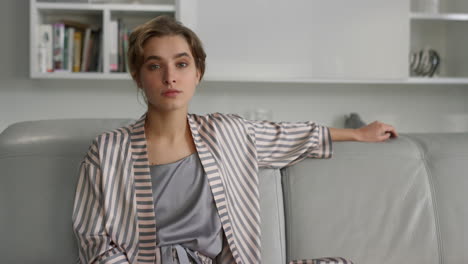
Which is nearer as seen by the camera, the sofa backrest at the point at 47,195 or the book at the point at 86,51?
the sofa backrest at the point at 47,195

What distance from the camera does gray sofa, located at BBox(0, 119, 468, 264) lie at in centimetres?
153

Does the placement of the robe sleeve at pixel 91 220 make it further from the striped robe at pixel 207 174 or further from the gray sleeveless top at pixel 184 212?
the gray sleeveless top at pixel 184 212

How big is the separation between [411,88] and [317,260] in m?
2.15

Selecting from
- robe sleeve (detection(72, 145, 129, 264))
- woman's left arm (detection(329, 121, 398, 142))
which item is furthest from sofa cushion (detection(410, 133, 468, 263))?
robe sleeve (detection(72, 145, 129, 264))

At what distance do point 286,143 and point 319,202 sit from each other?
0.20 meters

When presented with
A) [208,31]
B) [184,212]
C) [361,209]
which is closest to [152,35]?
[184,212]

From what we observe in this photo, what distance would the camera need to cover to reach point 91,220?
144 cm

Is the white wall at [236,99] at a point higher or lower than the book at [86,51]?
lower

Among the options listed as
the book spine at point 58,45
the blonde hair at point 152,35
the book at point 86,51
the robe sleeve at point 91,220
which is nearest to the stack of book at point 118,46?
the book at point 86,51

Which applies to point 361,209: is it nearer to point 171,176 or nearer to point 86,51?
point 171,176

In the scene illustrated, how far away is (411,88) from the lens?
3.38 m

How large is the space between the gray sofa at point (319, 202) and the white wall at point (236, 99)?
1515mm

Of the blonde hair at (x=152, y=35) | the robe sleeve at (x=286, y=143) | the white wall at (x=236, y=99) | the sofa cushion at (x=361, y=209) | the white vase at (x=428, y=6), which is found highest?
the white vase at (x=428, y=6)

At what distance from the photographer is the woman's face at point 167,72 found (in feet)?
4.84
